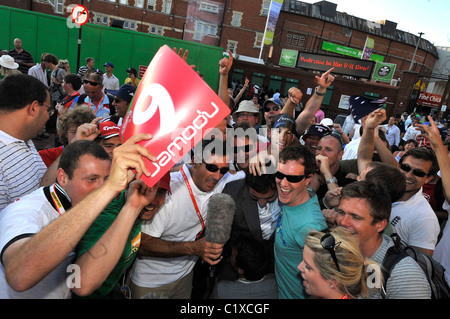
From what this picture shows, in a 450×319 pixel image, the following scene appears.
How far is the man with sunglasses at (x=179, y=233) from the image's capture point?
7.22 ft

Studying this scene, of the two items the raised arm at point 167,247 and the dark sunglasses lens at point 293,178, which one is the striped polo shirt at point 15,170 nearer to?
the raised arm at point 167,247

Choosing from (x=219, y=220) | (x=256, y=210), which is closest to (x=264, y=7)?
(x=256, y=210)

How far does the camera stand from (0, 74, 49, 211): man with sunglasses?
6.72ft

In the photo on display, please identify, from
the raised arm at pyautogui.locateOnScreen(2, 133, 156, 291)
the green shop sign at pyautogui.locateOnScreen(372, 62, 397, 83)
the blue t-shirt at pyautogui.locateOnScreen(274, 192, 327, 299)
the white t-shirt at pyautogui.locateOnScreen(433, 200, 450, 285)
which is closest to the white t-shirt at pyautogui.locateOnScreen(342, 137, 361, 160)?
the white t-shirt at pyautogui.locateOnScreen(433, 200, 450, 285)

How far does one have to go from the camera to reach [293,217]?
2.29 metres

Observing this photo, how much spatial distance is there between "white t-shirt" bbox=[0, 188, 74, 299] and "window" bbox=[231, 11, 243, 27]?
39.5m

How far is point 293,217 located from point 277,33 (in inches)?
1802

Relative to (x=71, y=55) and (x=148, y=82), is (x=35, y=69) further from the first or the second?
(x=148, y=82)

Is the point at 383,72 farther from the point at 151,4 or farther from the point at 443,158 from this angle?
the point at 443,158

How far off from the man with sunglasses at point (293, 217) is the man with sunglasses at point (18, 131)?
2.06 metres

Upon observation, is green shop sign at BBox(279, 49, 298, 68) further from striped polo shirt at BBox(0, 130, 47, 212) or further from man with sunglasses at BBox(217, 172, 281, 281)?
striped polo shirt at BBox(0, 130, 47, 212)

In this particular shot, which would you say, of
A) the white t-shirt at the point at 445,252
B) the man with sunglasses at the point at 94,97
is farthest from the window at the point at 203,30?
the white t-shirt at the point at 445,252

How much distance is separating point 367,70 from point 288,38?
2282 centimetres
